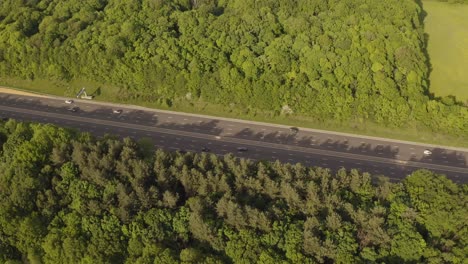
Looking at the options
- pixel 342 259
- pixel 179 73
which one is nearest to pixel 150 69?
pixel 179 73

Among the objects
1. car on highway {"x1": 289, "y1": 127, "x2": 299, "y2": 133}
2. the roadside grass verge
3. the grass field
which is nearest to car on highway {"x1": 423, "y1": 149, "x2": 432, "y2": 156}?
the roadside grass verge

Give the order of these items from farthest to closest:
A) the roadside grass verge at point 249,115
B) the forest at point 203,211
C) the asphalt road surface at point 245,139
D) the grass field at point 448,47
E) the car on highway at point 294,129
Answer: the grass field at point 448,47, the car on highway at point 294,129, the roadside grass verge at point 249,115, the asphalt road surface at point 245,139, the forest at point 203,211

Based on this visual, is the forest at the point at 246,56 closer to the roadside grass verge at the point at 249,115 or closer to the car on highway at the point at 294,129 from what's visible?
the roadside grass verge at the point at 249,115

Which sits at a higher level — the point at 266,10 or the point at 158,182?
the point at 266,10

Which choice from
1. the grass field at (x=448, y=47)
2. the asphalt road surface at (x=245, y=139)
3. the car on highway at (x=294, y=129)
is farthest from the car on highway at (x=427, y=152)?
the car on highway at (x=294, y=129)

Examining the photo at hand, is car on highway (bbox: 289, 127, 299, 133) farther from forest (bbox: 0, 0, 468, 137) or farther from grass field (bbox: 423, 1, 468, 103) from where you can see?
grass field (bbox: 423, 1, 468, 103)

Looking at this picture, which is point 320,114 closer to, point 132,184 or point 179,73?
point 179,73
